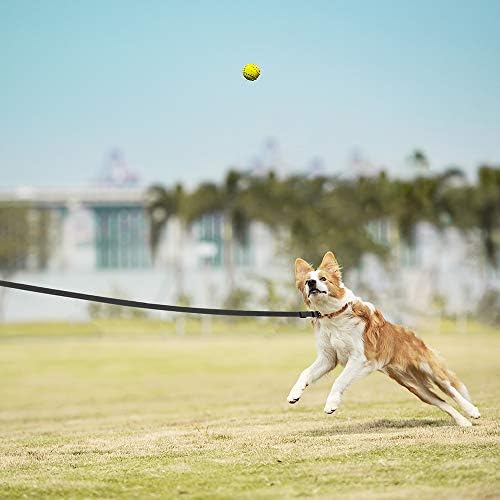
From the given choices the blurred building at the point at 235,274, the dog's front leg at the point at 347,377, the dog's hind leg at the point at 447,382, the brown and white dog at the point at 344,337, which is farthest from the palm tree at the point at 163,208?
the dog's front leg at the point at 347,377

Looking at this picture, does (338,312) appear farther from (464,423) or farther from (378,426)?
(464,423)

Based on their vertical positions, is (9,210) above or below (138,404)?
above

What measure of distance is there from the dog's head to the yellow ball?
2.09 m

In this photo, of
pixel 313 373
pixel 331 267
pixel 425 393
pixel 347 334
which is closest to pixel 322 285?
pixel 331 267

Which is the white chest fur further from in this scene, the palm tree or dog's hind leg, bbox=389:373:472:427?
the palm tree

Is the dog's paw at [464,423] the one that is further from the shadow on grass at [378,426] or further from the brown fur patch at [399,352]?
the brown fur patch at [399,352]

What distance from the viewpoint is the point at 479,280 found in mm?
53344

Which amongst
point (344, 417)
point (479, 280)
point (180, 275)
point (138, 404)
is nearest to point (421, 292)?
point (479, 280)

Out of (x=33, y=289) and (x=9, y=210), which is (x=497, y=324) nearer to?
(x=9, y=210)

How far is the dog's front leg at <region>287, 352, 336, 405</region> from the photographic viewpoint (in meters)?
8.33

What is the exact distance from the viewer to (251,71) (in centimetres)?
982

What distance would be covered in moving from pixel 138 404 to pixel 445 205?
31.8 m

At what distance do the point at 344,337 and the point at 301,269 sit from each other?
23.5 inches

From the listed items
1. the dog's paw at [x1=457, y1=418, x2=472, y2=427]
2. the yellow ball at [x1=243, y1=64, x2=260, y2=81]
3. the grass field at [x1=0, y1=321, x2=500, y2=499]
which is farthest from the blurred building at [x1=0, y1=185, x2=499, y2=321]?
the dog's paw at [x1=457, y1=418, x2=472, y2=427]
